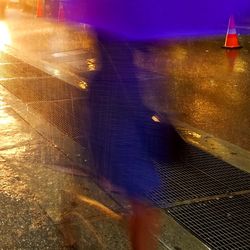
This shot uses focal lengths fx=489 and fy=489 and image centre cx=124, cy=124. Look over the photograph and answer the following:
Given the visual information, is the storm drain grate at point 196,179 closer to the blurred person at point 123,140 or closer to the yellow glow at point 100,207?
the blurred person at point 123,140

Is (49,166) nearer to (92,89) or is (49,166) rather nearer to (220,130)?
(220,130)

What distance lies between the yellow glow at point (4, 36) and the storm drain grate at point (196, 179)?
855 cm

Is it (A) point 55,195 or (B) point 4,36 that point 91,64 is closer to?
(B) point 4,36

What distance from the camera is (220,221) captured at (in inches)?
156

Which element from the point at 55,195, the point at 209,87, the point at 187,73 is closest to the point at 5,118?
the point at 55,195

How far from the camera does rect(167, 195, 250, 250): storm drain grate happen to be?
12.1ft

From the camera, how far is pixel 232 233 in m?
3.79

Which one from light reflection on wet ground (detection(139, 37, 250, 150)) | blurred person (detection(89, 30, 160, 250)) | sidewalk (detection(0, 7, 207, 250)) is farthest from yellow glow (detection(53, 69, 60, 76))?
sidewalk (detection(0, 7, 207, 250))

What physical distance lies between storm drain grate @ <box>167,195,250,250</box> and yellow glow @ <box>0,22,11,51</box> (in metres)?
9.46

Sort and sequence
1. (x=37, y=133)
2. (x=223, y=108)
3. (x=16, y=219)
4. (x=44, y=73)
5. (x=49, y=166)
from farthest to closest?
(x=44, y=73)
(x=223, y=108)
(x=37, y=133)
(x=49, y=166)
(x=16, y=219)

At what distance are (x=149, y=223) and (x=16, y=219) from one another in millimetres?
1034

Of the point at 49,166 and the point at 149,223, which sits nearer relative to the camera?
the point at 149,223

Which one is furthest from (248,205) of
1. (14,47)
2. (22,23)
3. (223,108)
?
(22,23)

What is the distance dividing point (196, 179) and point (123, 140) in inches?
47.7
